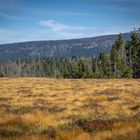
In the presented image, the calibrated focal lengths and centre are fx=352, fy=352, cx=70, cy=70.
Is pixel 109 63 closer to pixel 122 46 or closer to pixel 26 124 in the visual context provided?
pixel 122 46

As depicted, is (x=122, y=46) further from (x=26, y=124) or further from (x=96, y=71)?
(x=26, y=124)

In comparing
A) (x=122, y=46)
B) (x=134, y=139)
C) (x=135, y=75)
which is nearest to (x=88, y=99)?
(x=134, y=139)

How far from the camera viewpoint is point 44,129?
1378cm

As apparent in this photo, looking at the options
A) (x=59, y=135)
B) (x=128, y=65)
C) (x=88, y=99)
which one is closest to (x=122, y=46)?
(x=128, y=65)

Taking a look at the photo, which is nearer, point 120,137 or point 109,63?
point 120,137

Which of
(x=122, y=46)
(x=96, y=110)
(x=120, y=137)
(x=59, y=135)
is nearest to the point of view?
(x=120, y=137)

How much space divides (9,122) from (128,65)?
85.3 metres

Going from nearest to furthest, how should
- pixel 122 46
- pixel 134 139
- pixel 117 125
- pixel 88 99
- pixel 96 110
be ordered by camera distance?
pixel 134 139 → pixel 117 125 → pixel 96 110 → pixel 88 99 → pixel 122 46

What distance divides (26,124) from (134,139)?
6.40 metres

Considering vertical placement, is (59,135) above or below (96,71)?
above

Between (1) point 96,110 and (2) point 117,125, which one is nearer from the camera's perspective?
(2) point 117,125

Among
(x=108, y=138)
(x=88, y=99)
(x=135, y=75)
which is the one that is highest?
(x=108, y=138)

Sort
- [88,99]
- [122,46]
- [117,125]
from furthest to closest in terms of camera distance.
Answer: [122,46], [88,99], [117,125]

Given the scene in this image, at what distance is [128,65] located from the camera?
98125mm
